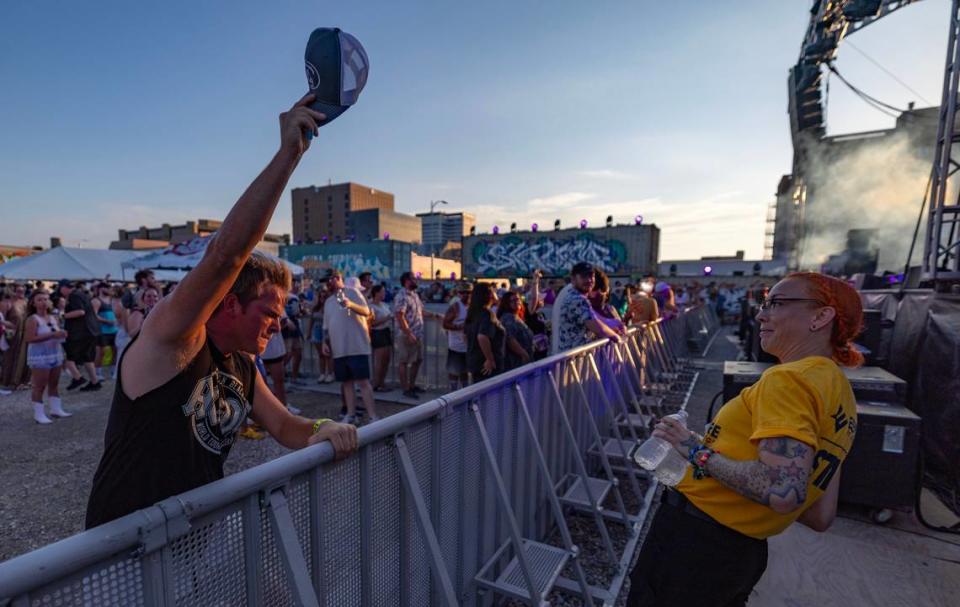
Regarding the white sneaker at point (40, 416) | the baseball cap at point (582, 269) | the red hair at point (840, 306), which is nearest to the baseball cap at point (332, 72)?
the red hair at point (840, 306)

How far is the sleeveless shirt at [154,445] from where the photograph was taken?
1.30m

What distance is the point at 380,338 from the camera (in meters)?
7.95

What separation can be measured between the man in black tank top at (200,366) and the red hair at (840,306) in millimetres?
1874

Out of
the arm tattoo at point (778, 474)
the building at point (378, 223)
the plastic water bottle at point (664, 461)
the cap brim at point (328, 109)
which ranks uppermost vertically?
the building at point (378, 223)

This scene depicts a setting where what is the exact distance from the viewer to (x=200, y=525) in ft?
3.98

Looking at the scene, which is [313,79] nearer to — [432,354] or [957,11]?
[432,354]

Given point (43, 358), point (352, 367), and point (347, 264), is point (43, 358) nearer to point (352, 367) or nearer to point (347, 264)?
Result: point (352, 367)

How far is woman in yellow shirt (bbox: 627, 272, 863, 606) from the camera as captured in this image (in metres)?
1.47

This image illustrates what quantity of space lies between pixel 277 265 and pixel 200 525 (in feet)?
2.83

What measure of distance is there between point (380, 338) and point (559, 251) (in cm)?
3174

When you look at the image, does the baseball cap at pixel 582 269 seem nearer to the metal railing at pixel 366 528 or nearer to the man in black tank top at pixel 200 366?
the metal railing at pixel 366 528

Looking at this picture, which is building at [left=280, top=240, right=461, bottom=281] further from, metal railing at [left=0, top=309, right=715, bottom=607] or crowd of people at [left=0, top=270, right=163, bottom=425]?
metal railing at [left=0, top=309, right=715, bottom=607]

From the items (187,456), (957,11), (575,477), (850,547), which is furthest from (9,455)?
(957,11)

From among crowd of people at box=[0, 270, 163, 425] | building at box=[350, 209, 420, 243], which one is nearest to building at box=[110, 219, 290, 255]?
building at box=[350, 209, 420, 243]
